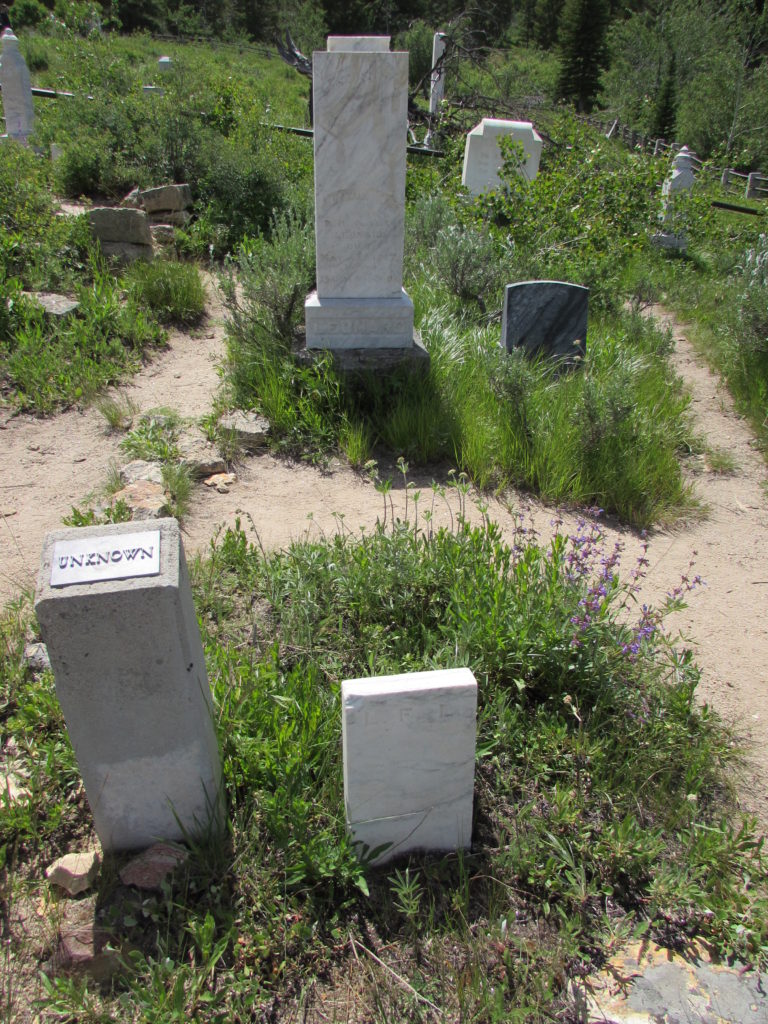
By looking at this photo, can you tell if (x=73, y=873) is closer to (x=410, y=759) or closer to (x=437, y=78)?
(x=410, y=759)

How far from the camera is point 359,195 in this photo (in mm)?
4625

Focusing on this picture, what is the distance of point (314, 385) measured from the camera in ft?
15.3

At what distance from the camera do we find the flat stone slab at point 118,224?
Result: 6715mm

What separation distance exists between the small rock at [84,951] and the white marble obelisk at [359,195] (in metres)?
3.70

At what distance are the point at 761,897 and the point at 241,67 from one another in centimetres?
2903

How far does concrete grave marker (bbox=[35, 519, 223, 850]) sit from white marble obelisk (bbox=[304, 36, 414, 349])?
10.4 ft

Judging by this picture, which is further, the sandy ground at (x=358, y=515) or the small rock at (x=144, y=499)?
the small rock at (x=144, y=499)

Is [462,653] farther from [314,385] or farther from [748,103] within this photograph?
[748,103]

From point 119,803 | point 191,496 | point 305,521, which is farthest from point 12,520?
point 119,803

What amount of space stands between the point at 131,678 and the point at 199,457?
257cm

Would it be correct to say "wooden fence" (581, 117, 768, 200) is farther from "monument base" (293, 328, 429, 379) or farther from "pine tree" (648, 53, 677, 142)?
"monument base" (293, 328, 429, 379)

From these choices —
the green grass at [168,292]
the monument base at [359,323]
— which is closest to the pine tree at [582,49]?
the green grass at [168,292]

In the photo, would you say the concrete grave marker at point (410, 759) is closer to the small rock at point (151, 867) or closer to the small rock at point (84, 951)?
the small rock at point (151, 867)

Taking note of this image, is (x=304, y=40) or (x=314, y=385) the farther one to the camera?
(x=304, y=40)
